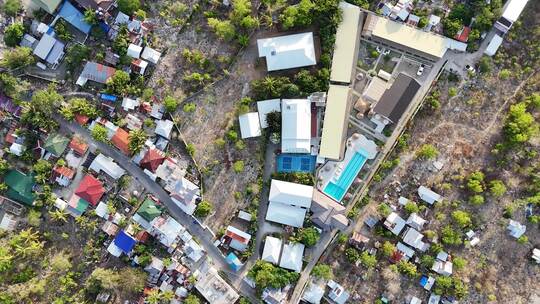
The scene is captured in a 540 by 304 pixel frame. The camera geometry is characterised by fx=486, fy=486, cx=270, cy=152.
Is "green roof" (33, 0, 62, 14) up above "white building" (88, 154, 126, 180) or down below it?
above

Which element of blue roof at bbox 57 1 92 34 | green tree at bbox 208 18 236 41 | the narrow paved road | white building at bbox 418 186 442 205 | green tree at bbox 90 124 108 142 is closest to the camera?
green tree at bbox 208 18 236 41

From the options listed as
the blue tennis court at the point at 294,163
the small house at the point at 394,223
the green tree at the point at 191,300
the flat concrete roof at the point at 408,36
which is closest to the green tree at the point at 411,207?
the small house at the point at 394,223

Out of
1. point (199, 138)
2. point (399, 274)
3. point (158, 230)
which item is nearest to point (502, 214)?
point (399, 274)

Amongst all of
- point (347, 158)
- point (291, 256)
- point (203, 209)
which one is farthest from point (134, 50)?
point (291, 256)

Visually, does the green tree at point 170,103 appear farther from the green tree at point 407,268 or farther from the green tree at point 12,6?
the green tree at point 407,268

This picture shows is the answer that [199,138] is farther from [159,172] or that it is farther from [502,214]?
[502,214]

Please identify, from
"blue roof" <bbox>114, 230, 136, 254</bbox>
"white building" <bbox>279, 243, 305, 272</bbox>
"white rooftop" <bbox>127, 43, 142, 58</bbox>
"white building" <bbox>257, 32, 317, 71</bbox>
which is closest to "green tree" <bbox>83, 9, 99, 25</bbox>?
"white rooftop" <bbox>127, 43, 142, 58</bbox>

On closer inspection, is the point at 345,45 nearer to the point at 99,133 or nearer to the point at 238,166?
the point at 238,166

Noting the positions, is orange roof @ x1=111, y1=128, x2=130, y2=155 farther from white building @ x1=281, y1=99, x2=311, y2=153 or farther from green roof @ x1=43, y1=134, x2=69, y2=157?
white building @ x1=281, y1=99, x2=311, y2=153
